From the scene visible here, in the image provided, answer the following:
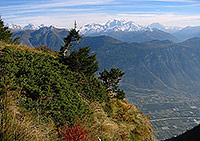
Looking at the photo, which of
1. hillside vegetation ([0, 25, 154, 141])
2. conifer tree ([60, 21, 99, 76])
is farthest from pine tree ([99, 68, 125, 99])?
hillside vegetation ([0, 25, 154, 141])

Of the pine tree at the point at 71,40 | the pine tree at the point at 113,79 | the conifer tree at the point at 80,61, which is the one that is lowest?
the pine tree at the point at 113,79

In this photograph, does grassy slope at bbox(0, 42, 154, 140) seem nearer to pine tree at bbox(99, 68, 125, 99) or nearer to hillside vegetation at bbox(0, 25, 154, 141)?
hillside vegetation at bbox(0, 25, 154, 141)

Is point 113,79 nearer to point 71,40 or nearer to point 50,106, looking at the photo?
point 71,40

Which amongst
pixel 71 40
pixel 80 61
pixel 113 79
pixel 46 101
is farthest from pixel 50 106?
pixel 71 40

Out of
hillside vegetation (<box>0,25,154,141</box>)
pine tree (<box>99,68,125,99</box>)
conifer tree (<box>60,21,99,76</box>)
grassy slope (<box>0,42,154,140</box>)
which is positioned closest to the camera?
hillside vegetation (<box>0,25,154,141</box>)

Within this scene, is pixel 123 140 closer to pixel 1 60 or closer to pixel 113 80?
pixel 113 80

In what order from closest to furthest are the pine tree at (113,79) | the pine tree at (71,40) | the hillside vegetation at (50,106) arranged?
the hillside vegetation at (50,106) → the pine tree at (113,79) → the pine tree at (71,40)

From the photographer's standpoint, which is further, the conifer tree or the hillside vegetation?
the conifer tree

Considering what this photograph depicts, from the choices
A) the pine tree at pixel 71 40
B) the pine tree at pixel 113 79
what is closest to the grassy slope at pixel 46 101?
the pine tree at pixel 113 79

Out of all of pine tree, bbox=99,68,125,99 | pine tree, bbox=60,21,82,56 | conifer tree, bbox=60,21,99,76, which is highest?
pine tree, bbox=60,21,82,56

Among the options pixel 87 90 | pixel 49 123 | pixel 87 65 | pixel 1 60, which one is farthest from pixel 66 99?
pixel 87 65

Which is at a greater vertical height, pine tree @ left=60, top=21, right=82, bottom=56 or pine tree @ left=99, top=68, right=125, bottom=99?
pine tree @ left=60, top=21, right=82, bottom=56

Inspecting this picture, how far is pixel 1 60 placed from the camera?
959cm

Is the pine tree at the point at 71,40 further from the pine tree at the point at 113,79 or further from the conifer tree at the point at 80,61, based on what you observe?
the pine tree at the point at 113,79
